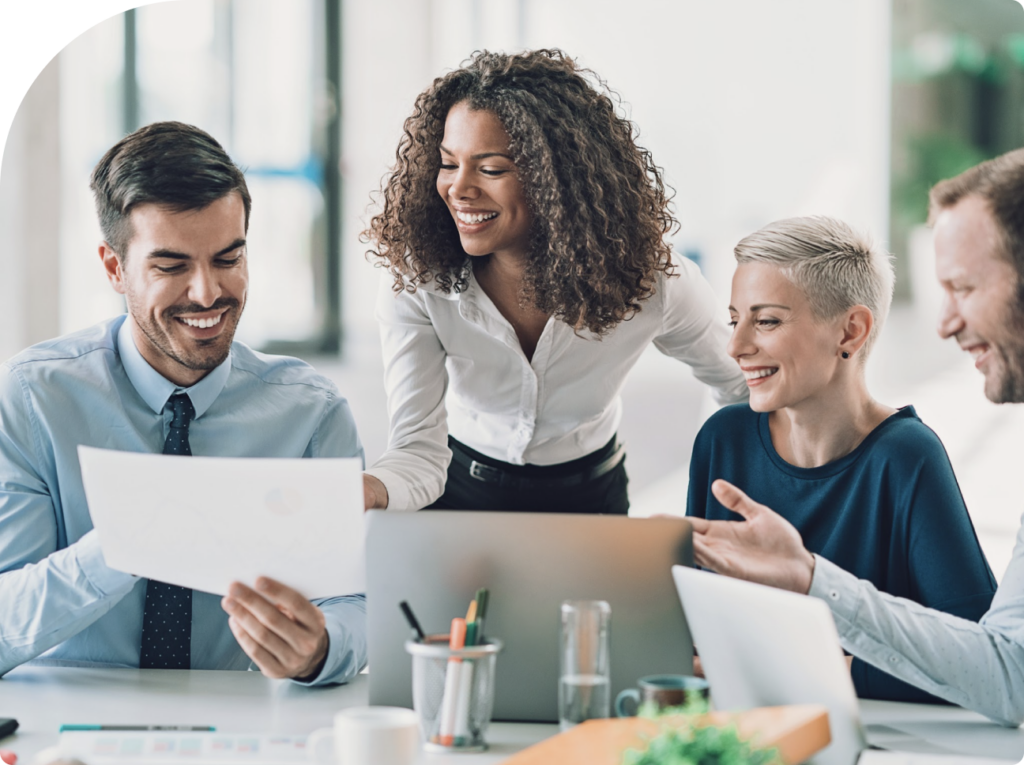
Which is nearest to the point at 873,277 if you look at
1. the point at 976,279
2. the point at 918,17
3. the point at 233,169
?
the point at 976,279

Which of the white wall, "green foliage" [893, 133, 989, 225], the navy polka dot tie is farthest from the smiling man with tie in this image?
"green foliage" [893, 133, 989, 225]

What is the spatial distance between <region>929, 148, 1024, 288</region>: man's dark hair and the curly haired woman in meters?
0.75

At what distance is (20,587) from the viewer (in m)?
1.47

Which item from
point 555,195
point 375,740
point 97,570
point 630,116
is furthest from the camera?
point 630,116

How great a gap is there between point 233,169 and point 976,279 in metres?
1.12

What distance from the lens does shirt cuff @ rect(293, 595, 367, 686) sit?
141cm

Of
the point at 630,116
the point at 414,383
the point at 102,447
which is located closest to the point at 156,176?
the point at 102,447

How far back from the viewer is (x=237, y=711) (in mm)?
1312

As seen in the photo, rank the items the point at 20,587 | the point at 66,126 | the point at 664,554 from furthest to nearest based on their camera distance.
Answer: the point at 66,126 < the point at 20,587 < the point at 664,554

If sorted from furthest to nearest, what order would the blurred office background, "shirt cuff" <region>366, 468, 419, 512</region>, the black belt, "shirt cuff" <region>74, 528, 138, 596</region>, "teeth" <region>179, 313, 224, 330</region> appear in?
the blurred office background < the black belt < "shirt cuff" <region>366, 468, 419, 512</region> < "teeth" <region>179, 313, 224, 330</region> < "shirt cuff" <region>74, 528, 138, 596</region>

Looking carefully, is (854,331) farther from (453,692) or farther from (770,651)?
(453,692)

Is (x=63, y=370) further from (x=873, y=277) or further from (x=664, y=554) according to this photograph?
(x=873, y=277)

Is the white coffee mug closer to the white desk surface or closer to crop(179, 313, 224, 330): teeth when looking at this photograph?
the white desk surface

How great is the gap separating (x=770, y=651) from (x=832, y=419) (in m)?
0.80
